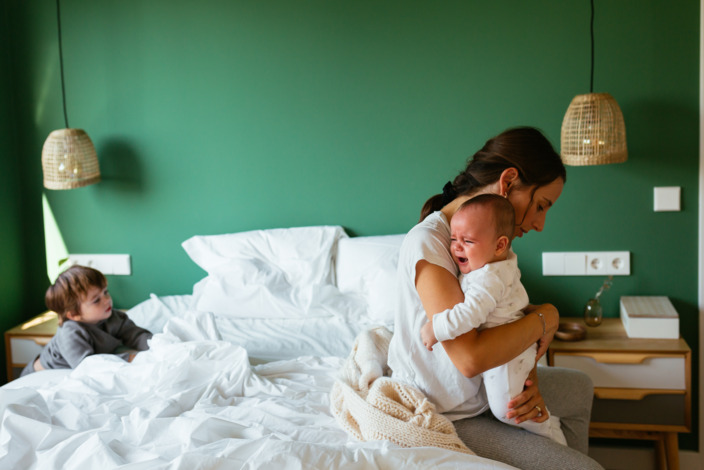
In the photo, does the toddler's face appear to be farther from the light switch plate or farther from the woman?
the light switch plate

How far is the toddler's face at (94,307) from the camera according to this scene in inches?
99.7

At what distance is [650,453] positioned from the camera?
2842mm

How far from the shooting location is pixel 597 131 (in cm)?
257

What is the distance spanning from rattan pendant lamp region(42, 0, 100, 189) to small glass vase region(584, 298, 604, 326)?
2286mm

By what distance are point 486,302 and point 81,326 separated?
174cm

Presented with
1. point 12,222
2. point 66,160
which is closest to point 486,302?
point 66,160

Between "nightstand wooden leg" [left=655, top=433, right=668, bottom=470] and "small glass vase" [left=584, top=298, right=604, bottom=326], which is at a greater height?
"small glass vase" [left=584, top=298, right=604, bottom=326]

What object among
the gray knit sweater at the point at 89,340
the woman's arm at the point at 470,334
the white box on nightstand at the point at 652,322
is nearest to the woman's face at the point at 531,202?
the woman's arm at the point at 470,334

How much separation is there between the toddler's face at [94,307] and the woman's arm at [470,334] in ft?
5.03

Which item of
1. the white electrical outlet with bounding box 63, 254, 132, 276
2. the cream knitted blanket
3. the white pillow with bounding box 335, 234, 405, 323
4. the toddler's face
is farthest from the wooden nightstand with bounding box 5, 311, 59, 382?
the cream knitted blanket

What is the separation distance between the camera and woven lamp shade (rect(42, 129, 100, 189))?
2965mm

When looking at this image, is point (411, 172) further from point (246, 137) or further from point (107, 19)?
point (107, 19)

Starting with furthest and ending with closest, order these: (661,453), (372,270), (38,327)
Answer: (38,327) → (372,270) → (661,453)

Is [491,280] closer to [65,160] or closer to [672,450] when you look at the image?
[672,450]
